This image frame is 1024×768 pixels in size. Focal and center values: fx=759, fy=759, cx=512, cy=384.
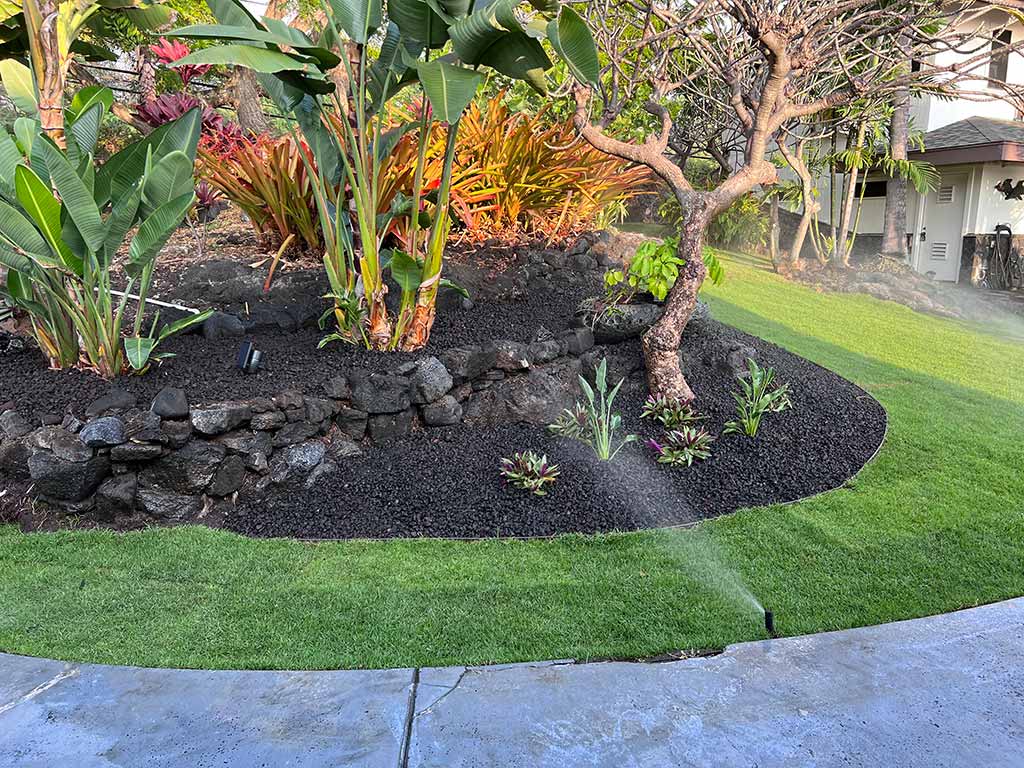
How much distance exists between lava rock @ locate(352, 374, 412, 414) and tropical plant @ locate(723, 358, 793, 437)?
7.41 feet

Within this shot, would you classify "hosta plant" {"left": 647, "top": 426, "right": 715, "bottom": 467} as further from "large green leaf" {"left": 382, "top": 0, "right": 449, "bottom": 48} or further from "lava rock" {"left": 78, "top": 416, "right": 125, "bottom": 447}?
"lava rock" {"left": 78, "top": 416, "right": 125, "bottom": 447}

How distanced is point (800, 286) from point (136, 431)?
1007 centimetres

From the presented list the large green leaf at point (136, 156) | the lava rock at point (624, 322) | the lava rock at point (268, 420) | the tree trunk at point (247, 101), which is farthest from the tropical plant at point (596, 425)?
the tree trunk at point (247, 101)

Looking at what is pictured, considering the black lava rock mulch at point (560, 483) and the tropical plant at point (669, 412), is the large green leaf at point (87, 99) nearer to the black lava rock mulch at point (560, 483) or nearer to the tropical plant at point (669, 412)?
the black lava rock mulch at point (560, 483)

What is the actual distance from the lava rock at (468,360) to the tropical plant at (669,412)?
119 centimetres

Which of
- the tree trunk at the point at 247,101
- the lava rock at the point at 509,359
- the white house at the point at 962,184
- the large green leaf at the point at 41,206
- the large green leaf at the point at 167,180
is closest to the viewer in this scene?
the large green leaf at the point at 41,206

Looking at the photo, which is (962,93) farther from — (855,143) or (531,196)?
(855,143)

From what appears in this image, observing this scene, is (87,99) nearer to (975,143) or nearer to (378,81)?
(378,81)

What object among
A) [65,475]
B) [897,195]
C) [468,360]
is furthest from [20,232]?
[897,195]

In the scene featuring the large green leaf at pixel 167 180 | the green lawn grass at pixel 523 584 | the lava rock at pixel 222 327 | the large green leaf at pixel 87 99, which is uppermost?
the large green leaf at pixel 87 99

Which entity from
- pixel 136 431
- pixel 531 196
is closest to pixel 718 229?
pixel 531 196

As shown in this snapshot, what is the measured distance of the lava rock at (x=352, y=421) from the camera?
5.05m

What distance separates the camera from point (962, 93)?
5.28m

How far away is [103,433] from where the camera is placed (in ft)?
14.5
